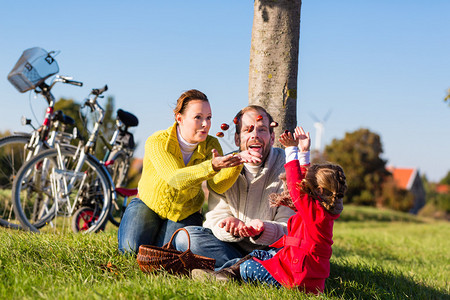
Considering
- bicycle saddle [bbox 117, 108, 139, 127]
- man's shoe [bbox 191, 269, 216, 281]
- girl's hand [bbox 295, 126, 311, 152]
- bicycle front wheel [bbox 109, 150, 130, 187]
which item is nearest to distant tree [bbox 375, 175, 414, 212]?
bicycle front wheel [bbox 109, 150, 130, 187]

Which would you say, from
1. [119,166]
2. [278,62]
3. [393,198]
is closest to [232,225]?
[278,62]

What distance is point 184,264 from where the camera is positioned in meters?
3.18

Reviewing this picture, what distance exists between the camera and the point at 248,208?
3.56 m

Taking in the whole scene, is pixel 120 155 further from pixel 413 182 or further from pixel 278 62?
pixel 413 182

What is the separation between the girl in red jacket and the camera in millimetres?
2957

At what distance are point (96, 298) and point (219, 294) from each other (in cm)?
66

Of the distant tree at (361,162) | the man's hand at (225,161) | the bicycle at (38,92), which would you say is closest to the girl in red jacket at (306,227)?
the man's hand at (225,161)

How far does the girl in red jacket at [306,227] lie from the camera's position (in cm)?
296

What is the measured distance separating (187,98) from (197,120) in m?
0.21

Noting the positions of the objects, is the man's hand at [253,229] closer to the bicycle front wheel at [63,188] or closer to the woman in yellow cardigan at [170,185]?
the woman in yellow cardigan at [170,185]

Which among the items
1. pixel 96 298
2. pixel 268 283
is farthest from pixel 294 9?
pixel 96 298

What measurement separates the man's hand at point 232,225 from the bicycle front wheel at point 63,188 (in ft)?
7.84

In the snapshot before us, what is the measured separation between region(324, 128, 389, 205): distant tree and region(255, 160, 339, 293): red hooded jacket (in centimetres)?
3297

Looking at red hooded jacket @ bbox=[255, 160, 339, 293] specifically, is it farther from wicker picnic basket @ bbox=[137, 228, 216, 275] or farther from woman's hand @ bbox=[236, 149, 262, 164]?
wicker picnic basket @ bbox=[137, 228, 216, 275]
